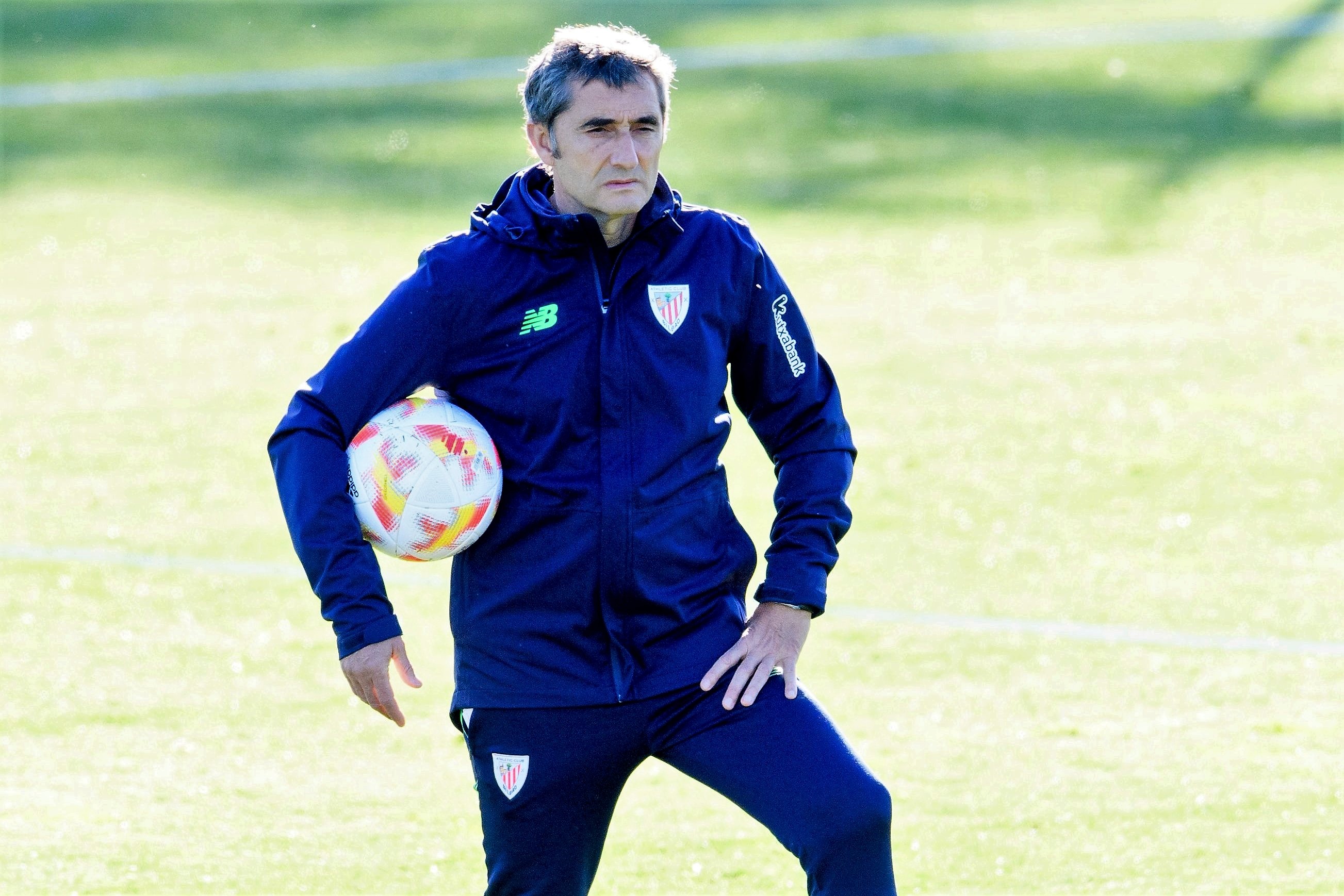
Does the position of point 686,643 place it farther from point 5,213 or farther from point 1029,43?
point 1029,43

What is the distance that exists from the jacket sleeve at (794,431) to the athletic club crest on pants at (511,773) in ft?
2.18

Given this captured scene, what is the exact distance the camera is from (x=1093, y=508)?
888 centimetres

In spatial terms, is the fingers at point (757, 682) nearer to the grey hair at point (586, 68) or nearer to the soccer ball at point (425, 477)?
the soccer ball at point (425, 477)

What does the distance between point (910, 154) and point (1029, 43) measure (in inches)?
123

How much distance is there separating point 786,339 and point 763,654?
2.45 feet

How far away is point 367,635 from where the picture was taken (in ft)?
13.1

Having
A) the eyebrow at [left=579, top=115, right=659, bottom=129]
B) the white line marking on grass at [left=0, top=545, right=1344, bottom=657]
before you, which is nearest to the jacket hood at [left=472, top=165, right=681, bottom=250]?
the eyebrow at [left=579, top=115, right=659, bottom=129]

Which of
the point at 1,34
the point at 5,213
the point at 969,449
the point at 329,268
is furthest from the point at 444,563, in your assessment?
the point at 1,34

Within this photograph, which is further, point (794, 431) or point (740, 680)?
point (794, 431)

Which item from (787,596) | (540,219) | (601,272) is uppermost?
(540,219)

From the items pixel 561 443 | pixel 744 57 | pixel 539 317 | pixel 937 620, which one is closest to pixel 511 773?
pixel 561 443

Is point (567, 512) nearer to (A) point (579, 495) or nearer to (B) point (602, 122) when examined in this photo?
(A) point (579, 495)

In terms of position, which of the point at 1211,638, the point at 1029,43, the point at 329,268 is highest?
the point at 1029,43

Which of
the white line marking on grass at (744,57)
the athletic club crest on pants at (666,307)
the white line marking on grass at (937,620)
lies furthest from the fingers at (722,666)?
the white line marking on grass at (744,57)
